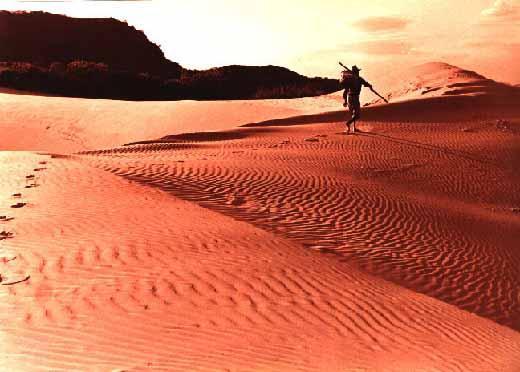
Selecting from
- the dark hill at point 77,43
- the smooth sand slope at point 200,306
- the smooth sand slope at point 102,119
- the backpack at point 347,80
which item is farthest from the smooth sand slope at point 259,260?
the dark hill at point 77,43

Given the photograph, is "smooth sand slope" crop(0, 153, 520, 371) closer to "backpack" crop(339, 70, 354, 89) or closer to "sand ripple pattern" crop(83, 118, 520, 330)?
"sand ripple pattern" crop(83, 118, 520, 330)

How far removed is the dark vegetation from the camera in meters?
41.7

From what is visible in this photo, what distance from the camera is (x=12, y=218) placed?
9289mm

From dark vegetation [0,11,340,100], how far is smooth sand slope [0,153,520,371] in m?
33.2

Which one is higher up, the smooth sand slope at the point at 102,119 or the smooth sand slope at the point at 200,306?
the smooth sand slope at the point at 102,119

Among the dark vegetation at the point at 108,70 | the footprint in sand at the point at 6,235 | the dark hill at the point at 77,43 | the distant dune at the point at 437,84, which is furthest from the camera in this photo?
the dark hill at the point at 77,43

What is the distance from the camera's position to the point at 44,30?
2352 inches

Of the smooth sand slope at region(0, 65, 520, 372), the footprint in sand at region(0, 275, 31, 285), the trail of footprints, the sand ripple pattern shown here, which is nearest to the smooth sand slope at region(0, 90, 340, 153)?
the sand ripple pattern

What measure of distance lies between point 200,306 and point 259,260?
1692 millimetres

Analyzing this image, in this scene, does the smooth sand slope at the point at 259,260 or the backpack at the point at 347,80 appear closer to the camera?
the smooth sand slope at the point at 259,260

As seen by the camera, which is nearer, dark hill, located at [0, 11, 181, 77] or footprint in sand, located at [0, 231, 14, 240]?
footprint in sand, located at [0, 231, 14, 240]

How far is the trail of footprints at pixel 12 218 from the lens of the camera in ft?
22.5

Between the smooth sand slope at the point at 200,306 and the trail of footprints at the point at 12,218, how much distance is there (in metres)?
0.04

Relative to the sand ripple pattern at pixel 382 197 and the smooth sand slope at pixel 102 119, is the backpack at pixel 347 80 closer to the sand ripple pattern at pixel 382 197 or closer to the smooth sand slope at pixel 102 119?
the sand ripple pattern at pixel 382 197
